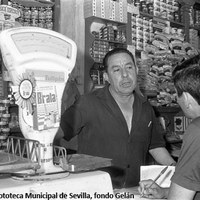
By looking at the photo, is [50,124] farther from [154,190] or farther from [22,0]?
[22,0]

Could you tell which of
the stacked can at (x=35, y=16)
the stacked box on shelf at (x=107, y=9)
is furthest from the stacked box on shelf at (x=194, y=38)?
the stacked can at (x=35, y=16)

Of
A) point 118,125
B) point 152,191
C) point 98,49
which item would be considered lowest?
point 152,191

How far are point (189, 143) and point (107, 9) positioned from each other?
8.03 ft

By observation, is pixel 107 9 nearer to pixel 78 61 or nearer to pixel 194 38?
pixel 78 61

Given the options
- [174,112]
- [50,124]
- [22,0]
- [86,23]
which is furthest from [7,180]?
[174,112]

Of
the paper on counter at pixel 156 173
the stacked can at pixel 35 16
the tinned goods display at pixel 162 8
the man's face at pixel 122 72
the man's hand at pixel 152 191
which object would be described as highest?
the tinned goods display at pixel 162 8

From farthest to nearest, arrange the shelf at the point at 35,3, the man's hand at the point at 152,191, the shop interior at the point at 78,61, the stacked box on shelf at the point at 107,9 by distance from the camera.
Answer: the stacked box on shelf at the point at 107,9 → the shelf at the point at 35,3 → the man's hand at the point at 152,191 → the shop interior at the point at 78,61

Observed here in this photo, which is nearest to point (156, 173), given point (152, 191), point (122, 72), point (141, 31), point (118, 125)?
point (152, 191)

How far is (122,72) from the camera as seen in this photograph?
1708 mm

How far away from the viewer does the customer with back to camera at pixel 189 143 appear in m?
0.88

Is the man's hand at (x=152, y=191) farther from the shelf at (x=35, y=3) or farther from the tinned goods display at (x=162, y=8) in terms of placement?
the tinned goods display at (x=162, y=8)

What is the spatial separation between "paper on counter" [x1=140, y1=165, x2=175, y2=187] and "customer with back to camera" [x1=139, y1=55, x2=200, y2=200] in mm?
249

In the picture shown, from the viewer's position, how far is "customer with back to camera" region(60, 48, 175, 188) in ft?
5.39

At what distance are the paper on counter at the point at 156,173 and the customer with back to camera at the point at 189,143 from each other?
249mm
